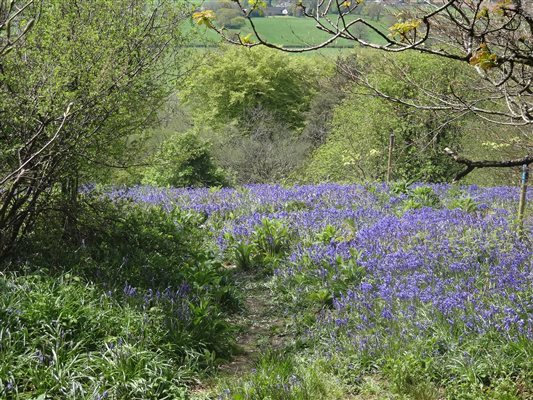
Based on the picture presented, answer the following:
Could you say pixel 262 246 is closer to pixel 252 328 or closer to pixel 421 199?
pixel 252 328

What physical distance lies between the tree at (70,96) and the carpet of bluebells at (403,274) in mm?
2634

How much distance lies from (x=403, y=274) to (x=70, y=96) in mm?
3981

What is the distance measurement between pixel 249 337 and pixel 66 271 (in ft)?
6.53

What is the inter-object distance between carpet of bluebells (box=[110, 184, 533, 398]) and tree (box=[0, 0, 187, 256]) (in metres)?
2.63

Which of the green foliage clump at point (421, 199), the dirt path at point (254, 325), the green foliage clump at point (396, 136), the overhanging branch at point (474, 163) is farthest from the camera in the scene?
the green foliage clump at point (396, 136)

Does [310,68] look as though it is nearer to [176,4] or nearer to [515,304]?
[176,4]

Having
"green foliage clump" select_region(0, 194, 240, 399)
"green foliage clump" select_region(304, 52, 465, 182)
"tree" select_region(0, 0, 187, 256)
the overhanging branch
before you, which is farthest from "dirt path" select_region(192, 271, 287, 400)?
"green foliage clump" select_region(304, 52, 465, 182)

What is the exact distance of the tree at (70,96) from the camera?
18.3 ft

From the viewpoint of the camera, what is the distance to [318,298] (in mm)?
6426

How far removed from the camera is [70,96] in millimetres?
5645

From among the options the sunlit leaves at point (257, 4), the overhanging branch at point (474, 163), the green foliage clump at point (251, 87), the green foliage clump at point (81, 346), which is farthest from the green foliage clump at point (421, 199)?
the green foliage clump at point (251, 87)

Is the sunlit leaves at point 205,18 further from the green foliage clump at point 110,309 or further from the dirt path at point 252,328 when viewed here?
the dirt path at point 252,328

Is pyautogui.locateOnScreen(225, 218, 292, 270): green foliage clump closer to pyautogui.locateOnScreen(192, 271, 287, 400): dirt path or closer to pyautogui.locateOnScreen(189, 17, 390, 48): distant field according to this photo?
pyautogui.locateOnScreen(192, 271, 287, 400): dirt path

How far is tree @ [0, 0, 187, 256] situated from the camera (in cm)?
559
